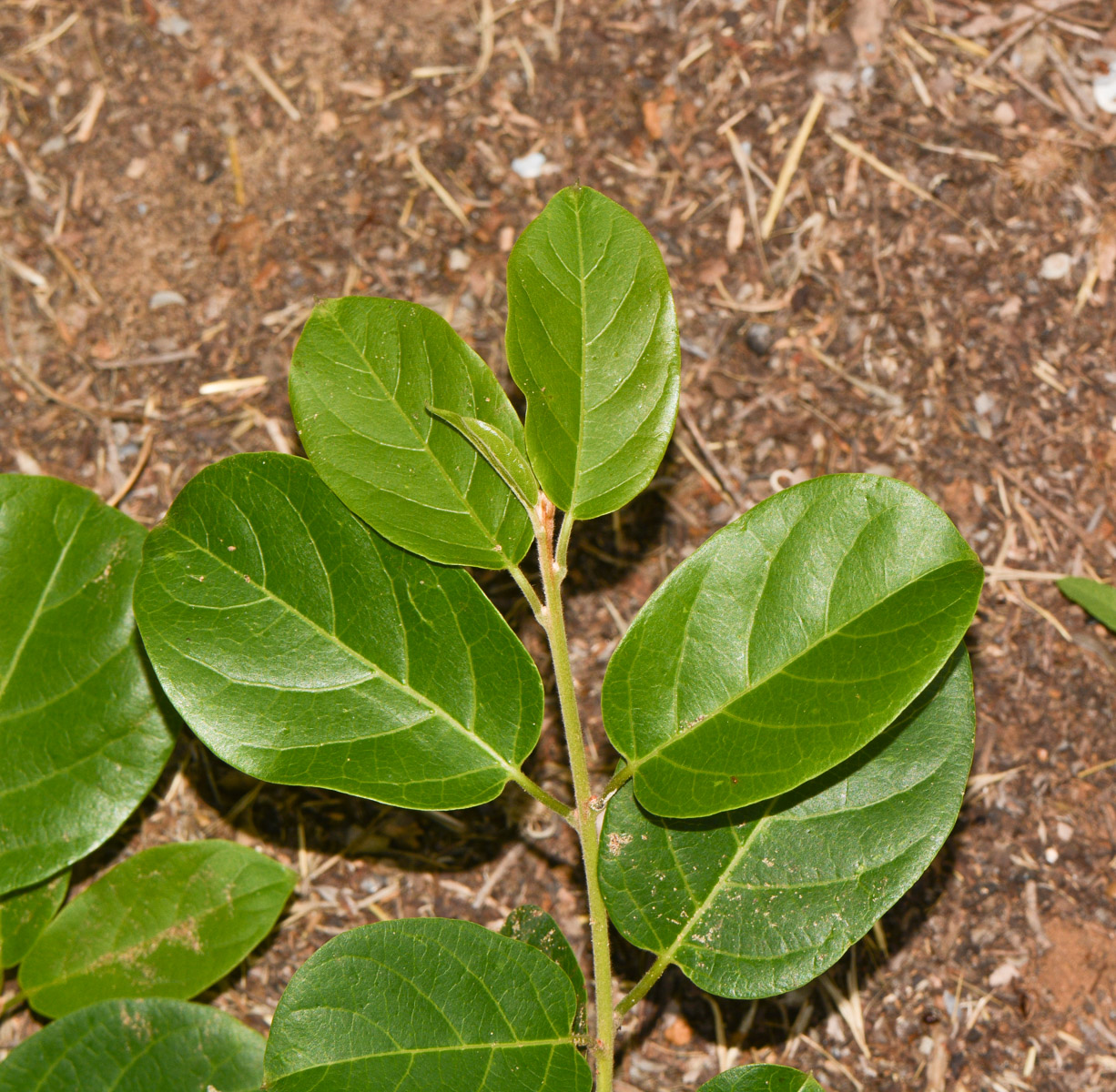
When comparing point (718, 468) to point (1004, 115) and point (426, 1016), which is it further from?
point (426, 1016)

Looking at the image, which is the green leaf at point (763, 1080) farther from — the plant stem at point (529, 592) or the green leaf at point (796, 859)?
the plant stem at point (529, 592)

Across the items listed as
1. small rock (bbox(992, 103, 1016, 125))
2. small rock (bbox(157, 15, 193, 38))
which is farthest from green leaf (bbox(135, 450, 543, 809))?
small rock (bbox(992, 103, 1016, 125))

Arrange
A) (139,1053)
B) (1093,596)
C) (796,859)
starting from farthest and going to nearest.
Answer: (1093,596) < (139,1053) < (796,859)

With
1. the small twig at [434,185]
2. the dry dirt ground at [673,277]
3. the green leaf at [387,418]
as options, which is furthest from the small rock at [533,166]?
the green leaf at [387,418]

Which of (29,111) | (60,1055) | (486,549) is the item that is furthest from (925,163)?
(60,1055)

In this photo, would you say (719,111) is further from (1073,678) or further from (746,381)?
(1073,678)

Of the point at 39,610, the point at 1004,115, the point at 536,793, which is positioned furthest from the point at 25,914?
the point at 1004,115
